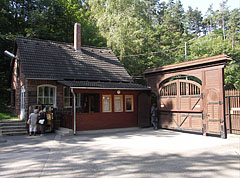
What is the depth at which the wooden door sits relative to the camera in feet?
54.2

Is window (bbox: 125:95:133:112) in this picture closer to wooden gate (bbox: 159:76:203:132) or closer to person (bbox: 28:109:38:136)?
wooden gate (bbox: 159:76:203:132)

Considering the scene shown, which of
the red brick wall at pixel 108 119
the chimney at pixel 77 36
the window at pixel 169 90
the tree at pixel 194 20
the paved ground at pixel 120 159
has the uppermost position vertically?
the tree at pixel 194 20

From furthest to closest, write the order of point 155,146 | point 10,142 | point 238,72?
point 238,72
point 10,142
point 155,146

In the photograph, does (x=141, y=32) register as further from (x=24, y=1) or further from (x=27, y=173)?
(x=27, y=173)

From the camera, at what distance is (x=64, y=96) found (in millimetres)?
16156

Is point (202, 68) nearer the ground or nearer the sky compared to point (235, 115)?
nearer the sky

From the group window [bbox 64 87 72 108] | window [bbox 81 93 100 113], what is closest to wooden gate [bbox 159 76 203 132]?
window [bbox 81 93 100 113]

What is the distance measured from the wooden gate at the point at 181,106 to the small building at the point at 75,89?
165cm

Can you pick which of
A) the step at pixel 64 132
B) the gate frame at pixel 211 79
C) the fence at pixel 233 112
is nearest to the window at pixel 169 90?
the gate frame at pixel 211 79

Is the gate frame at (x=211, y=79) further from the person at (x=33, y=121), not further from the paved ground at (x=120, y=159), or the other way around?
the person at (x=33, y=121)

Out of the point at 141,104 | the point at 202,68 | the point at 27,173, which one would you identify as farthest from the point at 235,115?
the point at 27,173

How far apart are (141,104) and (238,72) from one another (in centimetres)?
1824

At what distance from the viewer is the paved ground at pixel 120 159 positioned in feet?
20.9

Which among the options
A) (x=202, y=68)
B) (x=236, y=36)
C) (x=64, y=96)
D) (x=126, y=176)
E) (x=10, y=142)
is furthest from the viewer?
(x=236, y=36)
